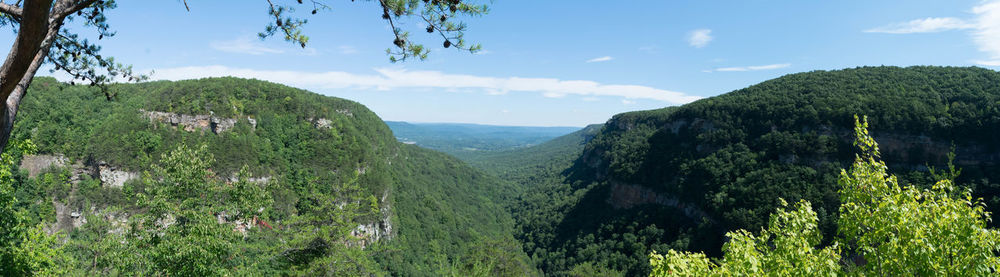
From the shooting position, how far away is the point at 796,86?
75.0 metres

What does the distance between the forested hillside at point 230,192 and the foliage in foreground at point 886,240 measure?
1288 centimetres

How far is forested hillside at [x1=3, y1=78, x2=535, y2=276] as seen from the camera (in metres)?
11.3

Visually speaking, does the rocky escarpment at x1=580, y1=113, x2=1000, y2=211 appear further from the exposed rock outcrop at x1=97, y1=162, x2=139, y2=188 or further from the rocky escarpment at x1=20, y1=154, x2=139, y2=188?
the rocky escarpment at x1=20, y1=154, x2=139, y2=188

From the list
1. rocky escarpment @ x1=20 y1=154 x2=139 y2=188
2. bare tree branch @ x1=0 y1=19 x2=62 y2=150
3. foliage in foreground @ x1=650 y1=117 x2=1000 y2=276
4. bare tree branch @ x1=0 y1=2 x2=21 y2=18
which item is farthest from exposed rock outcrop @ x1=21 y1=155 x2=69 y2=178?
foliage in foreground @ x1=650 y1=117 x2=1000 y2=276

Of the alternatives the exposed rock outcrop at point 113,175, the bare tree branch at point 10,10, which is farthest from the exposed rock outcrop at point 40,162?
the bare tree branch at point 10,10

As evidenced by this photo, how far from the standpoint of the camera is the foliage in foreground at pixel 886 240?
597cm

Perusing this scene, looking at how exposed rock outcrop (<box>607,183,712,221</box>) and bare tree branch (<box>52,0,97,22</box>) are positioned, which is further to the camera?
exposed rock outcrop (<box>607,183,712,221</box>)

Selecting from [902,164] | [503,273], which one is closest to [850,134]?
[902,164]

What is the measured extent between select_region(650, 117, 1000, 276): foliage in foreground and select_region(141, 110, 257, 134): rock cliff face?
9300 centimetres

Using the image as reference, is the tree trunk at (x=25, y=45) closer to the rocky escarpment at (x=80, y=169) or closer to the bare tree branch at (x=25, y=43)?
the bare tree branch at (x=25, y=43)

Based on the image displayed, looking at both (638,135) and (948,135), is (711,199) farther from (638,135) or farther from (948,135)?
(638,135)

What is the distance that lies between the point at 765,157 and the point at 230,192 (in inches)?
2881

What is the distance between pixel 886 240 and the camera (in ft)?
23.4

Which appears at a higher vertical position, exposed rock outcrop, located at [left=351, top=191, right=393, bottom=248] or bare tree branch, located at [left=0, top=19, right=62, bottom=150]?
bare tree branch, located at [left=0, top=19, right=62, bottom=150]
